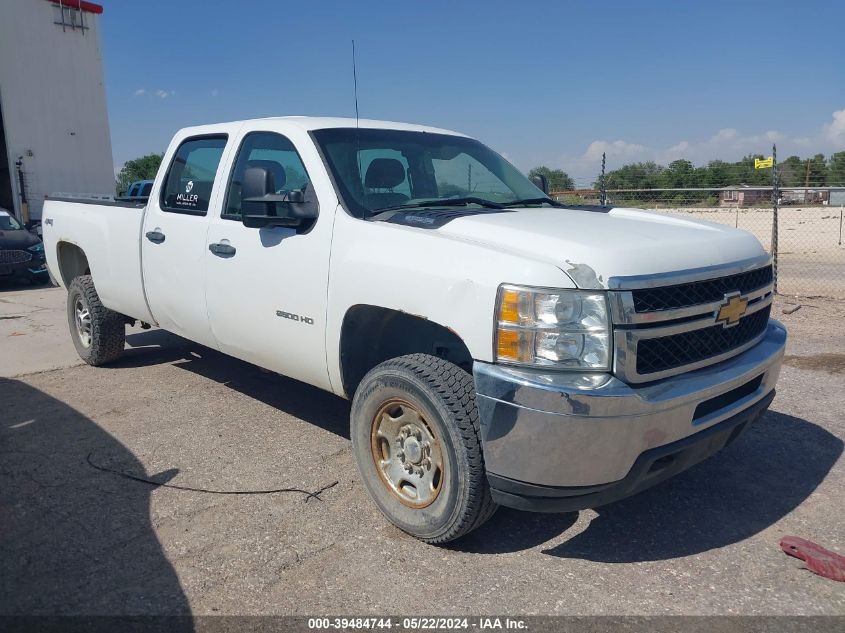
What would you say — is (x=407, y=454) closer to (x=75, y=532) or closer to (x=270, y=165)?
(x=75, y=532)

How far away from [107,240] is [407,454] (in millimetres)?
3596

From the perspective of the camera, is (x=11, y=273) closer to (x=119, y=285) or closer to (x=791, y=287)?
(x=119, y=285)

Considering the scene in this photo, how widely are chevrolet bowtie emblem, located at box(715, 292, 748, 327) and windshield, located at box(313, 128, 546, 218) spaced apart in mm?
1507

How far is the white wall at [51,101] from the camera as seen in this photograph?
20.0 m

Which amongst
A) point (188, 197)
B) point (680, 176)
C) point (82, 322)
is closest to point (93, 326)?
point (82, 322)

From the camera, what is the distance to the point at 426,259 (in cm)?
312

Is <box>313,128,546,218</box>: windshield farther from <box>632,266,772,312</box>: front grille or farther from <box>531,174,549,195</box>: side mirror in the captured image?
<box>632,266,772,312</box>: front grille

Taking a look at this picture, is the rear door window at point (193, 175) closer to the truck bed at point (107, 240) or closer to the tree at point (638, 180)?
the truck bed at point (107, 240)

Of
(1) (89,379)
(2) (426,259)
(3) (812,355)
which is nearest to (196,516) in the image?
(2) (426,259)

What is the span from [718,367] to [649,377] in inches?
22.6

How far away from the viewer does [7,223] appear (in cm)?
1352

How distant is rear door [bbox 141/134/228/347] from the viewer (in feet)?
15.1

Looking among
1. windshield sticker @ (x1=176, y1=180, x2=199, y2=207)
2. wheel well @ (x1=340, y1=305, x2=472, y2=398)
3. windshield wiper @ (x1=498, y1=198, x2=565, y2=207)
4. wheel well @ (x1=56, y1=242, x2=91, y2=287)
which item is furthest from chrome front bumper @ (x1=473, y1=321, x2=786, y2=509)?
wheel well @ (x1=56, y1=242, x2=91, y2=287)

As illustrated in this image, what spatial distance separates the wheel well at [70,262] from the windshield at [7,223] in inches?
309
